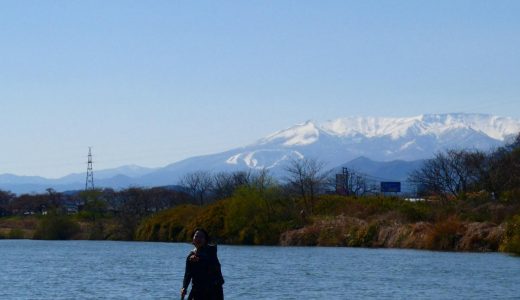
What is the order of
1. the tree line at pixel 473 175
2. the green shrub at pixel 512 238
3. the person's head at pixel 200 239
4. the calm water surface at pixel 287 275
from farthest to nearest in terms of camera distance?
1. the tree line at pixel 473 175
2. the green shrub at pixel 512 238
3. the calm water surface at pixel 287 275
4. the person's head at pixel 200 239

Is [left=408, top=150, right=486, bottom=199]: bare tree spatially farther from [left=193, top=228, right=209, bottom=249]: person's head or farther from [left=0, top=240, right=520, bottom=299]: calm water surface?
[left=193, top=228, right=209, bottom=249]: person's head

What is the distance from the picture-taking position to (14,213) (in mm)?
155500

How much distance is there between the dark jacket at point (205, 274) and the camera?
19734mm

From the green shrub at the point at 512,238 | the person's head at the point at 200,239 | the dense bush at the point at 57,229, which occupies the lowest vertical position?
the person's head at the point at 200,239

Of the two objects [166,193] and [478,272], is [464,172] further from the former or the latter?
[478,272]

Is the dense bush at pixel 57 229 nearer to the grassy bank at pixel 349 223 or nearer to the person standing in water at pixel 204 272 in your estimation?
the grassy bank at pixel 349 223

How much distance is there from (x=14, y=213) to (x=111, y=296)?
120063 mm

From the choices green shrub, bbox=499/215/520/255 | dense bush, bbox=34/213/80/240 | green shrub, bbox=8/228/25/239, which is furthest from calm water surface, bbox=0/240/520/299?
green shrub, bbox=8/228/25/239

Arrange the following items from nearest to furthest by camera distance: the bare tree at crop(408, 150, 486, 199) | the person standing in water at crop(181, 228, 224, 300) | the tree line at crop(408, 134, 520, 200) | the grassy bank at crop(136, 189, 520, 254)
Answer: the person standing in water at crop(181, 228, 224, 300) < the grassy bank at crop(136, 189, 520, 254) < the tree line at crop(408, 134, 520, 200) < the bare tree at crop(408, 150, 486, 199)

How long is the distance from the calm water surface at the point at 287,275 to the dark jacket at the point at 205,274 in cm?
1829

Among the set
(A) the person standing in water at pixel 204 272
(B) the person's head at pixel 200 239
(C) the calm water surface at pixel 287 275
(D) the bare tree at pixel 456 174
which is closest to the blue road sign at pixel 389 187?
(D) the bare tree at pixel 456 174

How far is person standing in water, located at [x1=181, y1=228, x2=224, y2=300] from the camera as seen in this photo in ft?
64.7

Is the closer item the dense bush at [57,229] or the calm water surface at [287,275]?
the calm water surface at [287,275]

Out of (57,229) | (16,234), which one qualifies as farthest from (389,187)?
(57,229)
